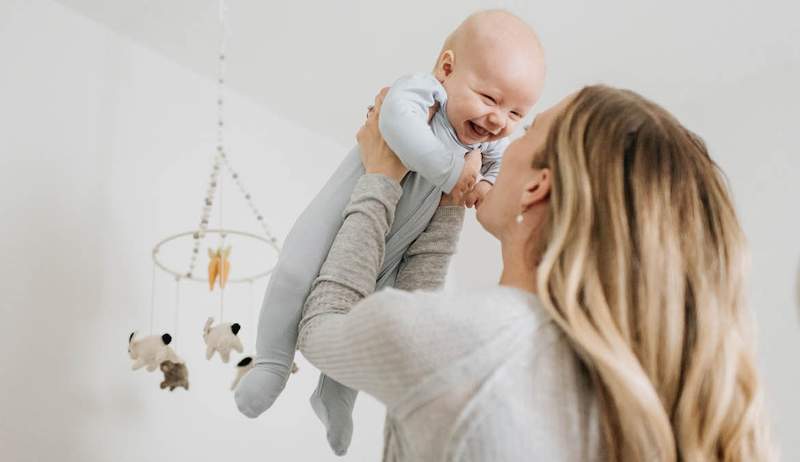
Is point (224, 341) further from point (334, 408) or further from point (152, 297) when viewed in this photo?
point (334, 408)

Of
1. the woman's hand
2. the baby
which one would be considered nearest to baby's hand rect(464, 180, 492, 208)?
the baby

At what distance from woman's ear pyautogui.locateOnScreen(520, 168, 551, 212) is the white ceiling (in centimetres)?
132

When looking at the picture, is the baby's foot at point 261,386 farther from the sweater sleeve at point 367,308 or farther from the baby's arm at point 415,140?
the baby's arm at point 415,140

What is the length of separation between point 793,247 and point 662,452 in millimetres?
1683

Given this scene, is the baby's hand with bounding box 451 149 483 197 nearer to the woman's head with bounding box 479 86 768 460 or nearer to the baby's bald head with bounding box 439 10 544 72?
the baby's bald head with bounding box 439 10 544 72

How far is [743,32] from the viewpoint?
2.19 meters

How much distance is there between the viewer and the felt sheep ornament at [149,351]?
1.80 m

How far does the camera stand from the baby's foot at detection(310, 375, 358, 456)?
1.18 m

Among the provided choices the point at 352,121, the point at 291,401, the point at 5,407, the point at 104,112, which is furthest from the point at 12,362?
the point at 352,121

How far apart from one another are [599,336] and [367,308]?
0.24 metres

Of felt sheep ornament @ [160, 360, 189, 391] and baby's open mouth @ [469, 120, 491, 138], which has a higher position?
baby's open mouth @ [469, 120, 491, 138]

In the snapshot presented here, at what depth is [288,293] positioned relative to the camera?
108cm

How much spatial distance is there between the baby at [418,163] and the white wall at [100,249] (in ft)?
3.08

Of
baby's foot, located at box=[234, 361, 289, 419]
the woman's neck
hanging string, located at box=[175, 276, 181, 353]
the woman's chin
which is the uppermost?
the woman's chin
